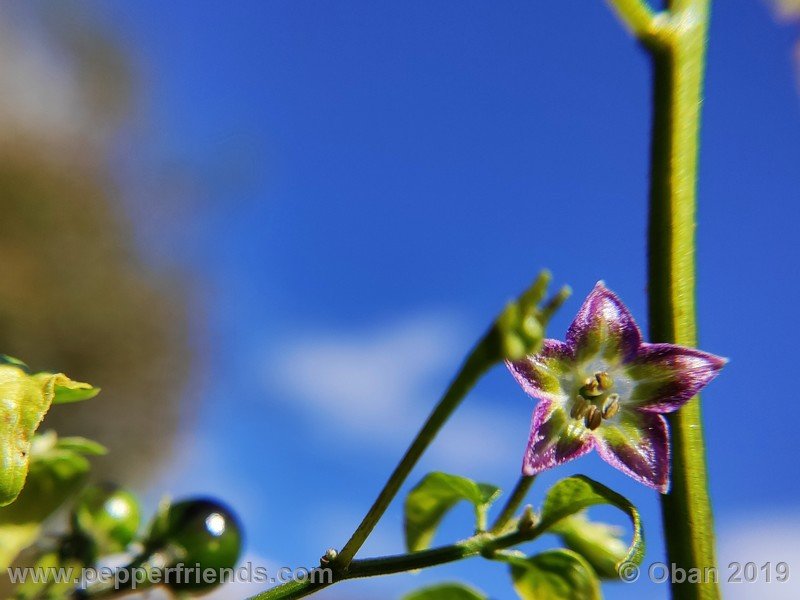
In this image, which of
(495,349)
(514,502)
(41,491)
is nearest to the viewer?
(495,349)

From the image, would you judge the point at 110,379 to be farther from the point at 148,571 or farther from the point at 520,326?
the point at 520,326

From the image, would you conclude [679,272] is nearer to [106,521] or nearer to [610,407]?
[610,407]

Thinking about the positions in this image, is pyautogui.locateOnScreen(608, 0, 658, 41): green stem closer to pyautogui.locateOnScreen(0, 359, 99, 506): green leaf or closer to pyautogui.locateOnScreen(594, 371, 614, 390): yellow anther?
pyautogui.locateOnScreen(594, 371, 614, 390): yellow anther

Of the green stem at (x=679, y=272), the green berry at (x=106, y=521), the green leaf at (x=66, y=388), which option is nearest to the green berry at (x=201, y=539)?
the green berry at (x=106, y=521)

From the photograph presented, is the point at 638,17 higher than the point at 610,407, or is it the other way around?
the point at 638,17

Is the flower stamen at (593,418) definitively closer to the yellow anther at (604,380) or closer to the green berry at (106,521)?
the yellow anther at (604,380)

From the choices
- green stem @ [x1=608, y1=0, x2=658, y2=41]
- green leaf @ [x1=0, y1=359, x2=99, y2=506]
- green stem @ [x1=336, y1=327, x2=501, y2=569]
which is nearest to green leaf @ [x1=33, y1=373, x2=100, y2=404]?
green leaf @ [x1=0, y1=359, x2=99, y2=506]

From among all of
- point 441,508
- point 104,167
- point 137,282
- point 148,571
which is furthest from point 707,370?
point 104,167

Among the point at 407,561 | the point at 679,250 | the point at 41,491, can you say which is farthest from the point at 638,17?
the point at 41,491
